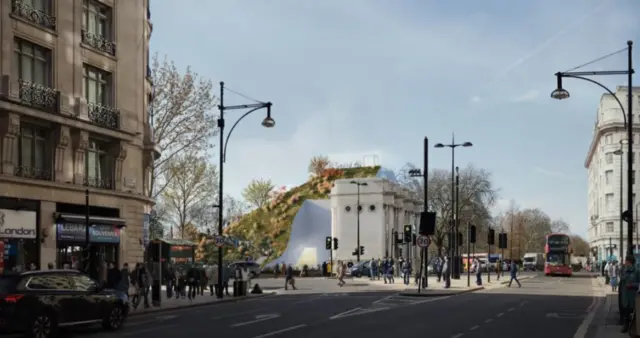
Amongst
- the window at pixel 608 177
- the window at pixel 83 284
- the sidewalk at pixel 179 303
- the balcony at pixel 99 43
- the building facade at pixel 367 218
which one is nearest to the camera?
the window at pixel 83 284

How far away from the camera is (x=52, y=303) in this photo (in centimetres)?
1767

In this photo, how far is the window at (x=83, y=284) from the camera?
62.1 ft

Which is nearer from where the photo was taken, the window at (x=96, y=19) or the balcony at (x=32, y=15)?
the balcony at (x=32, y=15)

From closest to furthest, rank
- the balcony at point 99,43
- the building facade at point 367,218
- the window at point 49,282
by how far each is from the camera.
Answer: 1. the window at point 49,282
2. the balcony at point 99,43
3. the building facade at point 367,218

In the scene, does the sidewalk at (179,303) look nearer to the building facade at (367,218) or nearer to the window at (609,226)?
the building facade at (367,218)

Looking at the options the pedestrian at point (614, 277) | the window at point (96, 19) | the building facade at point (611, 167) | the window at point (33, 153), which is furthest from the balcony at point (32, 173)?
the building facade at point (611, 167)

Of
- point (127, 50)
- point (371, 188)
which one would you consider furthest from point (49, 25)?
point (371, 188)

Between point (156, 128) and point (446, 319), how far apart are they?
2973cm

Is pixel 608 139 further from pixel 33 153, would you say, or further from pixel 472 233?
pixel 33 153

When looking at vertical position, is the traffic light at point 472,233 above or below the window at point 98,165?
below

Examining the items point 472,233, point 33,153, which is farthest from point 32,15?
point 472,233

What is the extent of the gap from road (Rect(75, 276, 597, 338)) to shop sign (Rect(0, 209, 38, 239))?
664 centimetres

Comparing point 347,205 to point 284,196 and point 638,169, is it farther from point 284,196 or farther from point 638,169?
point 638,169

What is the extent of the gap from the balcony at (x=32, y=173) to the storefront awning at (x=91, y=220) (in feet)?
5.05
